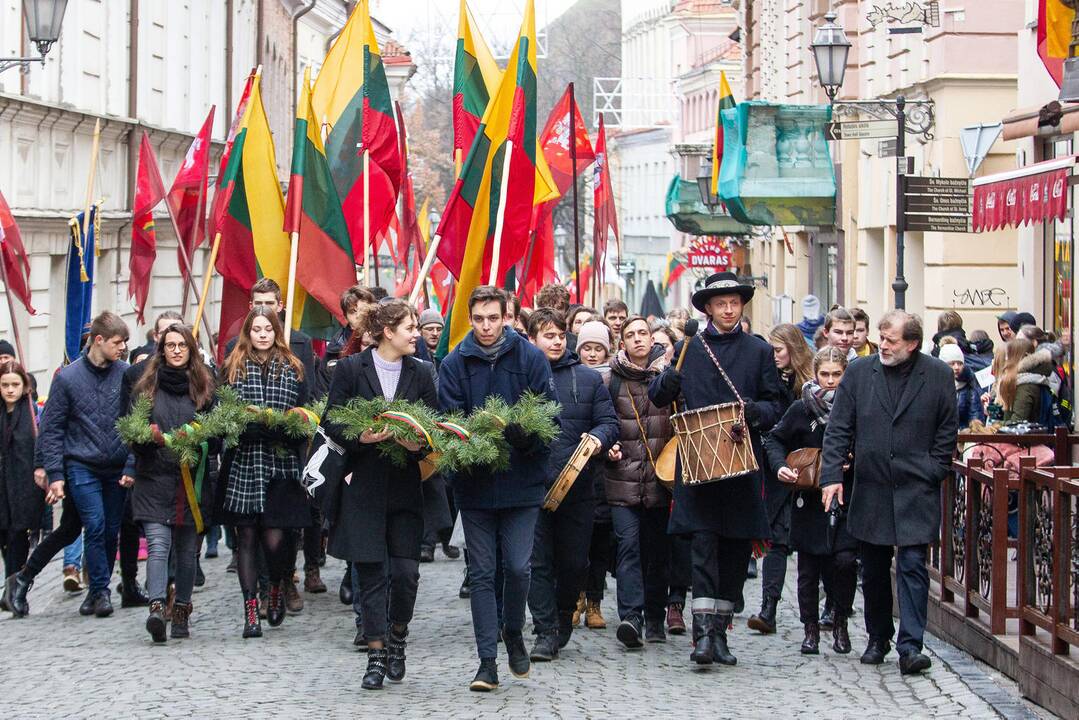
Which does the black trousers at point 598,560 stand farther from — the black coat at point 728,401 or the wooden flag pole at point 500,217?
the wooden flag pole at point 500,217

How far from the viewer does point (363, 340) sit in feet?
37.5

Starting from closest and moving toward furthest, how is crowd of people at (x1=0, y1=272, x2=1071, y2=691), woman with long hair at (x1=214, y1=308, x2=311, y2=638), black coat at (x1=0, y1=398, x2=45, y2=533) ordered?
1. crowd of people at (x1=0, y1=272, x2=1071, y2=691)
2. woman with long hair at (x1=214, y1=308, x2=311, y2=638)
3. black coat at (x1=0, y1=398, x2=45, y2=533)

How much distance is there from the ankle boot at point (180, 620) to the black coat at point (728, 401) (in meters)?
2.84

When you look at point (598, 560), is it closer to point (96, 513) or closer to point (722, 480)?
point (722, 480)

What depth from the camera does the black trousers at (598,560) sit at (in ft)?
36.5

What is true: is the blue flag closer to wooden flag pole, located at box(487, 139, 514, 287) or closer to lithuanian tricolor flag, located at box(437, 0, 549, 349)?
lithuanian tricolor flag, located at box(437, 0, 549, 349)

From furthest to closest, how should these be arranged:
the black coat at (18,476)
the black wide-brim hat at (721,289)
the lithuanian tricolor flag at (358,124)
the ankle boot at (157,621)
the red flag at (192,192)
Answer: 1. the red flag at (192,192)
2. the lithuanian tricolor flag at (358,124)
3. the black coat at (18,476)
4. the ankle boot at (157,621)
5. the black wide-brim hat at (721,289)

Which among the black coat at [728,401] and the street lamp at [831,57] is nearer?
the black coat at [728,401]

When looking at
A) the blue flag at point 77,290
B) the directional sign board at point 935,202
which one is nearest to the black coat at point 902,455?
the blue flag at point 77,290

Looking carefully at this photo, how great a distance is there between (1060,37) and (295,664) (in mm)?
7528

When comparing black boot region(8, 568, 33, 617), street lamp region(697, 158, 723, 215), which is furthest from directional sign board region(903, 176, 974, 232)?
street lamp region(697, 158, 723, 215)

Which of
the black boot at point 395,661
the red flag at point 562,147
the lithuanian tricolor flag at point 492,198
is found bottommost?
the black boot at point 395,661

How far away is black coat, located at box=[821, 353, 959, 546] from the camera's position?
9.47 metres

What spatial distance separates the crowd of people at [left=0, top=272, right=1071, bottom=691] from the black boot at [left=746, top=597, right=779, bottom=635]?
0.06ft
